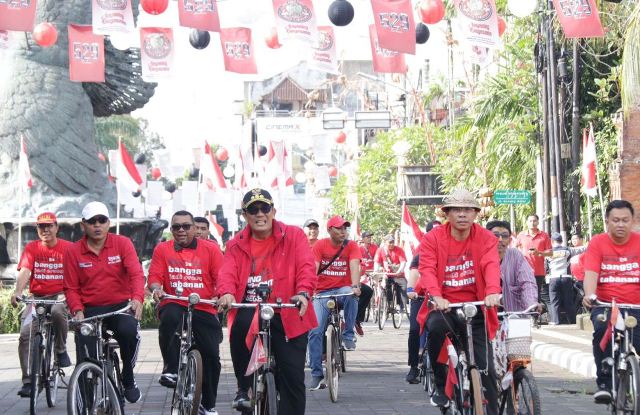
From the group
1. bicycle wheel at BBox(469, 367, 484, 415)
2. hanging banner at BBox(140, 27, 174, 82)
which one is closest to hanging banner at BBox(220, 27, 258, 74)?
hanging banner at BBox(140, 27, 174, 82)

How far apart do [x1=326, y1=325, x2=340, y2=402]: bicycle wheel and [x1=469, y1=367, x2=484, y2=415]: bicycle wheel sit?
4.26m

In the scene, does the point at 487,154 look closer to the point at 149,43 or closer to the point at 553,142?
the point at 553,142

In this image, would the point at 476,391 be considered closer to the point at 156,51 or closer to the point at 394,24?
the point at 394,24

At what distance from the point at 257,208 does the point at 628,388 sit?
3107mm

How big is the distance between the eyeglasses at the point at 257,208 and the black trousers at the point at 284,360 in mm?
691

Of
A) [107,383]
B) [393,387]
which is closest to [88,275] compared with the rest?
[107,383]

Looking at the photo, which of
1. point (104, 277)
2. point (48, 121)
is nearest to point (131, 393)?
point (104, 277)

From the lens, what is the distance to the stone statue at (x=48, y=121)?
30.5 meters

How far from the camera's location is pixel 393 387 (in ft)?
48.0

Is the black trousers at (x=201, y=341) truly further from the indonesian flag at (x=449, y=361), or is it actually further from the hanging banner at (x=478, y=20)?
the hanging banner at (x=478, y=20)

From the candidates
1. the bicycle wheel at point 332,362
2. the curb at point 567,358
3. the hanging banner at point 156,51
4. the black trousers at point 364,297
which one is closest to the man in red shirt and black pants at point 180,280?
the bicycle wheel at point 332,362

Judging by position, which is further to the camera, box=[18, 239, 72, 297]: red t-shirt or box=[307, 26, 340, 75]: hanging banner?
box=[307, 26, 340, 75]: hanging banner

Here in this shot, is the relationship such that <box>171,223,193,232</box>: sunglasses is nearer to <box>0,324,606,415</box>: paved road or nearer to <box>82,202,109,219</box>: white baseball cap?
<box>82,202,109,219</box>: white baseball cap

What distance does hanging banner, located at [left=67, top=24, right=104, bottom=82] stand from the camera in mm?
25016
